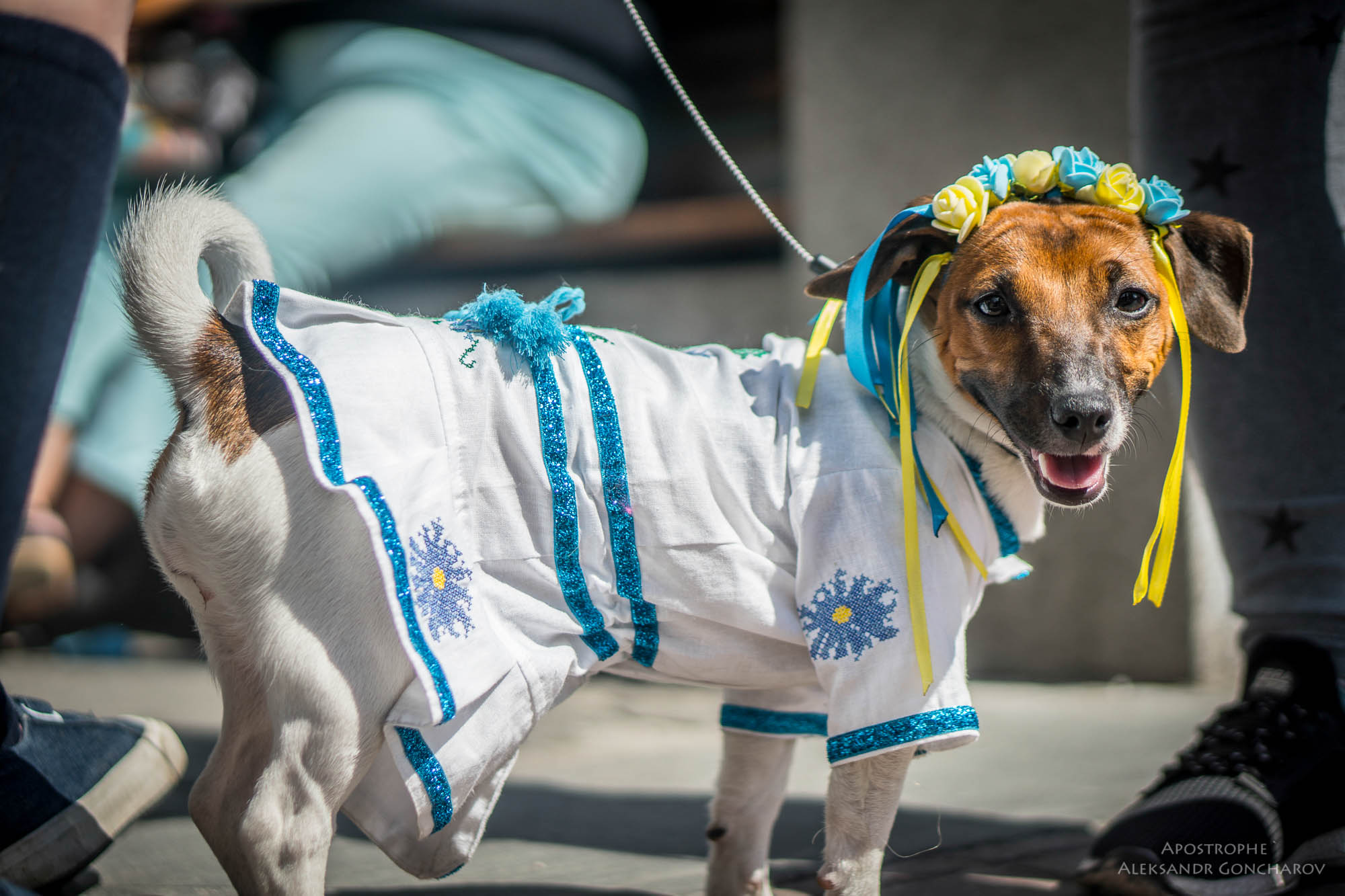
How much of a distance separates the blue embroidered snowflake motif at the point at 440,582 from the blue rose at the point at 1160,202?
126 centimetres

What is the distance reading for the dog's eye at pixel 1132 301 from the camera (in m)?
1.71

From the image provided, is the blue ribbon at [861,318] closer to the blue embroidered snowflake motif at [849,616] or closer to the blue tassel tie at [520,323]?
the blue embroidered snowflake motif at [849,616]

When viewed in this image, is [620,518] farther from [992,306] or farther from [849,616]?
[992,306]

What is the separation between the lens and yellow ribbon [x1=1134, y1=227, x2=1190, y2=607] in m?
1.69

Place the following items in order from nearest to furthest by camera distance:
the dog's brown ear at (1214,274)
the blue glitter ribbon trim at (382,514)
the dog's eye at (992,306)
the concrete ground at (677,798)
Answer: the blue glitter ribbon trim at (382,514), the dog's eye at (992,306), the dog's brown ear at (1214,274), the concrete ground at (677,798)

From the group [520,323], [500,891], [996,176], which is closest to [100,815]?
[500,891]

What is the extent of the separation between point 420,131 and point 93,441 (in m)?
1.98

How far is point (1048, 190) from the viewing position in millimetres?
1851

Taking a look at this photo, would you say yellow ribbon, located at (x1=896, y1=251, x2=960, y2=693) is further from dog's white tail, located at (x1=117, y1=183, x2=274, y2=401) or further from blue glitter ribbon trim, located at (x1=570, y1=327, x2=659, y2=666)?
dog's white tail, located at (x1=117, y1=183, x2=274, y2=401)

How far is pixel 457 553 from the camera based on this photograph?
4.81 feet

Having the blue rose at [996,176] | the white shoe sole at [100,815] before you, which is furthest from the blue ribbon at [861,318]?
the white shoe sole at [100,815]

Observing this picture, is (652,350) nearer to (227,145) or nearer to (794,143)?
(794,143)

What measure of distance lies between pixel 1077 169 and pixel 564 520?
1069mm

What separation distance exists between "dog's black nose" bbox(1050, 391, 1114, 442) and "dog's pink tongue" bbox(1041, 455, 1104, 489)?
7 cm
